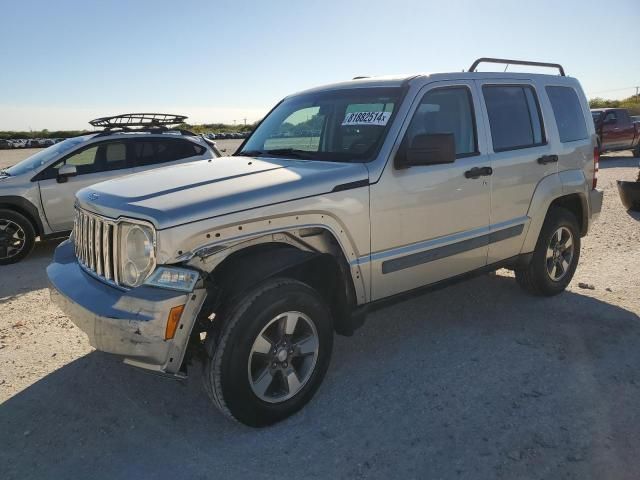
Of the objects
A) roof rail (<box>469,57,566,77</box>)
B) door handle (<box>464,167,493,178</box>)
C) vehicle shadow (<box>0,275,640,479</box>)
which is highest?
roof rail (<box>469,57,566,77</box>)

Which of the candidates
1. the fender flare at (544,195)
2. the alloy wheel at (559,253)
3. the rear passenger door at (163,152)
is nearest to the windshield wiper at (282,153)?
the fender flare at (544,195)

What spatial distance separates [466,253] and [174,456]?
258cm

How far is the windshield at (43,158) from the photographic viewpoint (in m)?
7.25

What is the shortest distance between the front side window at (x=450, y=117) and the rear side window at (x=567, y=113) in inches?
50.2

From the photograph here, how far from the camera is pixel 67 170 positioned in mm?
7254

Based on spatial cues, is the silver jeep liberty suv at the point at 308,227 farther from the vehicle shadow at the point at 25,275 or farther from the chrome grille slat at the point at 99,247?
the vehicle shadow at the point at 25,275

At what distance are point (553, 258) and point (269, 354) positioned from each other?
331cm

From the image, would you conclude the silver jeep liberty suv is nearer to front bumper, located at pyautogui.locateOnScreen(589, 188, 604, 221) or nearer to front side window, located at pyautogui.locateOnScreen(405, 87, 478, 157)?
front side window, located at pyautogui.locateOnScreen(405, 87, 478, 157)

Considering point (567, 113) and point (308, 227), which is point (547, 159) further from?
point (308, 227)

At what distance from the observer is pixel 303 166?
352cm

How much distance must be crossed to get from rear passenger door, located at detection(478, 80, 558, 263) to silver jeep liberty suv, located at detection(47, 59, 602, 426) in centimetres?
2

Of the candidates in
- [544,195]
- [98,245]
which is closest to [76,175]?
[98,245]

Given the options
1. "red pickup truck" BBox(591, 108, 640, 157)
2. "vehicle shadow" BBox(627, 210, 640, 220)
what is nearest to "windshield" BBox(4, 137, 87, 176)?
"vehicle shadow" BBox(627, 210, 640, 220)

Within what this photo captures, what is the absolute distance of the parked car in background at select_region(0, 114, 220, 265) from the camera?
7.02 metres
